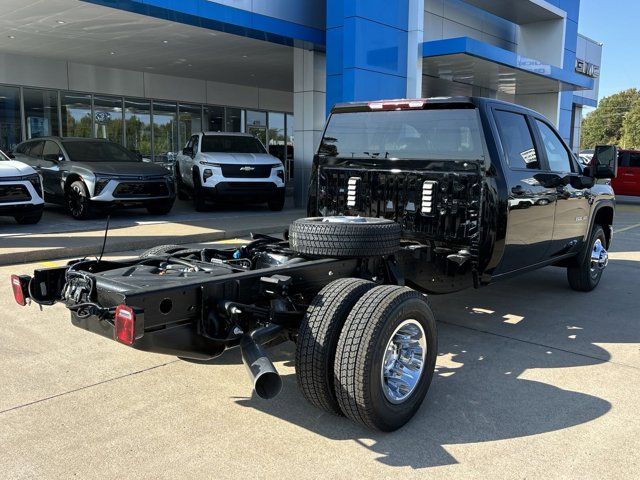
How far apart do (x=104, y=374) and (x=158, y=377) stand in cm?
40

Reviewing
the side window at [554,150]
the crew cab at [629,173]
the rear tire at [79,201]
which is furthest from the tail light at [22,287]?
the crew cab at [629,173]

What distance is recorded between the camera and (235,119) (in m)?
23.5

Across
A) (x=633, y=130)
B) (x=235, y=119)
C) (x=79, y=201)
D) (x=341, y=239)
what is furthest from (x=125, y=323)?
(x=633, y=130)

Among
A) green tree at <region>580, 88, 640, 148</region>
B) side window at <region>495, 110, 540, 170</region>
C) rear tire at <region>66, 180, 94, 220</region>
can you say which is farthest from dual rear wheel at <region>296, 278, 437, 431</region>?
green tree at <region>580, 88, 640, 148</region>

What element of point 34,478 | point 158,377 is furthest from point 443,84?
point 34,478

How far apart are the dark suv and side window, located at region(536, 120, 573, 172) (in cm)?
850

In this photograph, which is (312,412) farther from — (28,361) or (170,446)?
(28,361)

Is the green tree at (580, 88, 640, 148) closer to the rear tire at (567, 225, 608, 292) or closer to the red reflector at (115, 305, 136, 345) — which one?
the rear tire at (567, 225, 608, 292)

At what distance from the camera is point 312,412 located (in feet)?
11.8

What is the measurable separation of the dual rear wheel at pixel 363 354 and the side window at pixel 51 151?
36.6 feet

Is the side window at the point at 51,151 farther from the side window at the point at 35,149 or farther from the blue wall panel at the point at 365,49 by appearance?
the blue wall panel at the point at 365,49

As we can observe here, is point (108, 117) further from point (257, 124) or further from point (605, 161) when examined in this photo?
point (605, 161)

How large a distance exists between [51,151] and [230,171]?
13.2 ft

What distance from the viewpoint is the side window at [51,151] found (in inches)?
501
